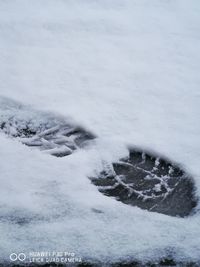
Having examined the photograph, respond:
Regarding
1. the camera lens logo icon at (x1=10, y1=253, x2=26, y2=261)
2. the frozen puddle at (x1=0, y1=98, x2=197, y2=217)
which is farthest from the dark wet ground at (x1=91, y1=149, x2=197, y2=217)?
the camera lens logo icon at (x1=10, y1=253, x2=26, y2=261)

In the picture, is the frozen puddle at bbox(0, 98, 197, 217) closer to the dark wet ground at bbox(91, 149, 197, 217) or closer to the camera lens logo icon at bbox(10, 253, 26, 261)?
the dark wet ground at bbox(91, 149, 197, 217)

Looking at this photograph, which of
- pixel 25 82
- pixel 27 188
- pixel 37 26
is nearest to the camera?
pixel 27 188

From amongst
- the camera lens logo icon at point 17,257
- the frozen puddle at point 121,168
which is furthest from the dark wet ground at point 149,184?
the camera lens logo icon at point 17,257

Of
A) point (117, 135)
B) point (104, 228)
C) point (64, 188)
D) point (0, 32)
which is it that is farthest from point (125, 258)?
point (0, 32)

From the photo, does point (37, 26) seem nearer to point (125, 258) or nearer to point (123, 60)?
point (123, 60)

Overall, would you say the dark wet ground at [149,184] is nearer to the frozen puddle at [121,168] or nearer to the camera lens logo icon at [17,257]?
the frozen puddle at [121,168]

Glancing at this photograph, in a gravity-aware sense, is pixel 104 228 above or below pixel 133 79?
below
